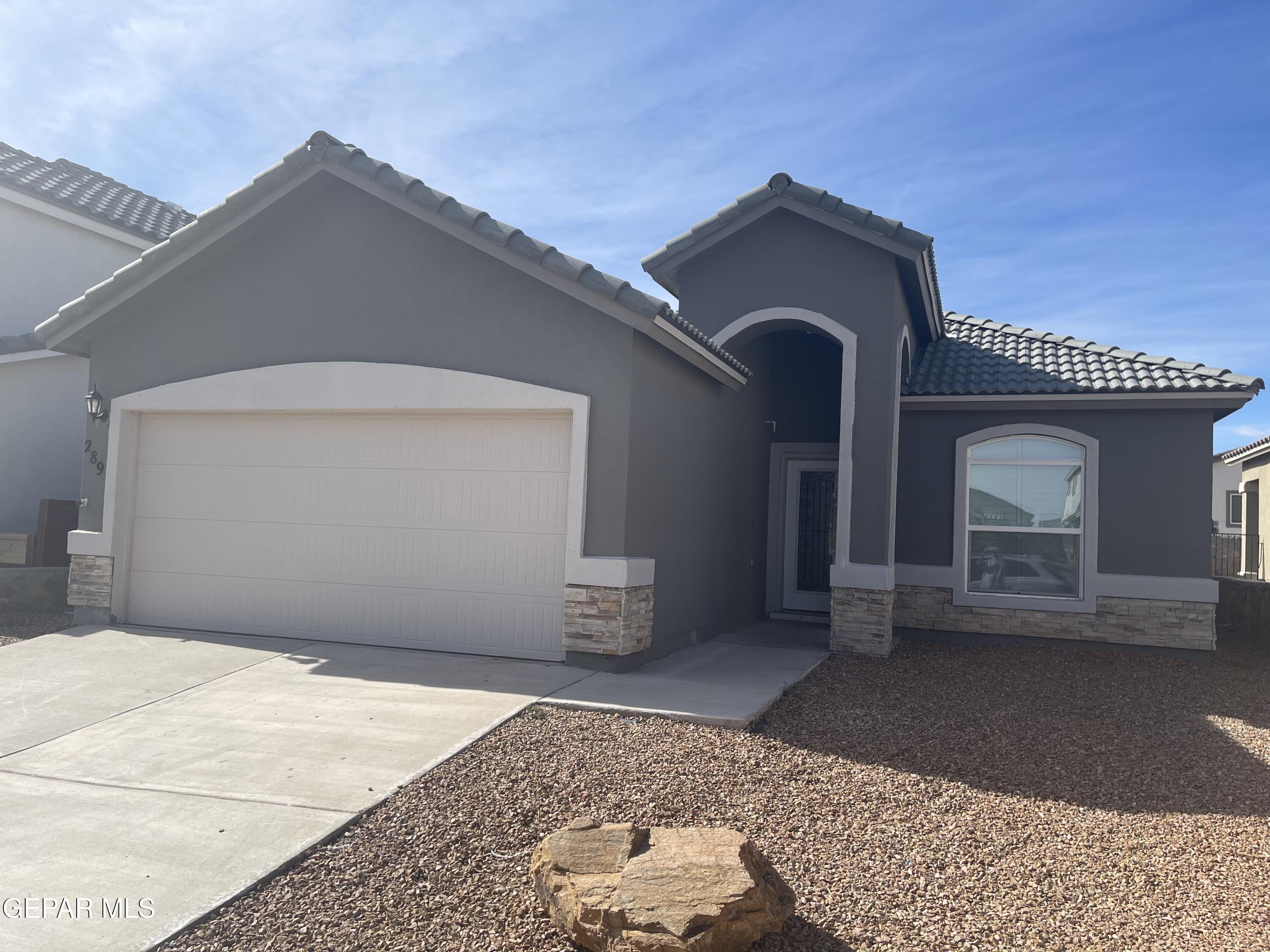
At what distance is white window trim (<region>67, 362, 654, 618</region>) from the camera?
8.02 metres

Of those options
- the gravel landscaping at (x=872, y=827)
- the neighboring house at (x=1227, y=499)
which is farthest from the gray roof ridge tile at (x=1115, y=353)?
the neighboring house at (x=1227, y=499)

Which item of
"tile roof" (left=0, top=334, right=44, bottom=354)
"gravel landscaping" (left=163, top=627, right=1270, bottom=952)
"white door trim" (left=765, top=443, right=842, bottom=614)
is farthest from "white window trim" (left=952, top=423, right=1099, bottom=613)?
"tile roof" (left=0, top=334, right=44, bottom=354)

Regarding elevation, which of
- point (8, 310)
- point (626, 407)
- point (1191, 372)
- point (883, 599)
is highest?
point (8, 310)

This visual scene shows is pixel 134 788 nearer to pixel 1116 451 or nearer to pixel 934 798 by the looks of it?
pixel 934 798

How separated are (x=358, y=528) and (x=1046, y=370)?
28.2 feet

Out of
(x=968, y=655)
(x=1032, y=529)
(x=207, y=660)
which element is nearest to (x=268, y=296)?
(x=207, y=660)

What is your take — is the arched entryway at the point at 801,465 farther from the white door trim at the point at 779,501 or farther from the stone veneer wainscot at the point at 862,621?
the stone veneer wainscot at the point at 862,621

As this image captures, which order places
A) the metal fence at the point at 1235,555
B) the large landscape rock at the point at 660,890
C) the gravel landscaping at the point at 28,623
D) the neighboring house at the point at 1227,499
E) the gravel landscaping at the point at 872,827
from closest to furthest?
the large landscape rock at the point at 660,890 → the gravel landscaping at the point at 872,827 → the gravel landscaping at the point at 28,623 → the metal fence at the point at 1235,555 → the neighboring house at the point at 1227,499

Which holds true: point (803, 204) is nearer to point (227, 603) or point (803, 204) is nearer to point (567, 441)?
point (567, 441)

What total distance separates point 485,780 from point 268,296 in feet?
20.2

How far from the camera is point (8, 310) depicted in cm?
1489

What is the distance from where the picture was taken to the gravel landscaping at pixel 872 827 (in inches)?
148

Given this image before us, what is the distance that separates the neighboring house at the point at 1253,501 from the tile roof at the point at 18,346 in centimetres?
2302

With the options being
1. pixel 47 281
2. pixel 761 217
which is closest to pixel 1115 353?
pixel 761 217
